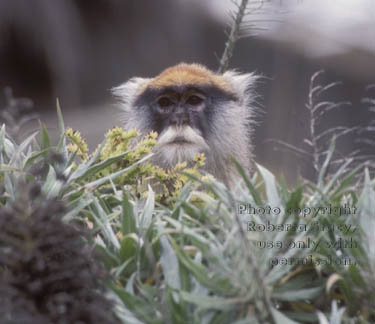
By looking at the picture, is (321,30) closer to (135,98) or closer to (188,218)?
(135,98)

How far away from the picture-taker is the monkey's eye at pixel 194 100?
4.24 metres

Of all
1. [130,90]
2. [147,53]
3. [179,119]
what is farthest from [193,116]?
[147,53]

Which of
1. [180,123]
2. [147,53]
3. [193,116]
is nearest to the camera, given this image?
[180,123]

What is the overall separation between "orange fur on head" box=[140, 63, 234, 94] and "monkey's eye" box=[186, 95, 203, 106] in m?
0.10

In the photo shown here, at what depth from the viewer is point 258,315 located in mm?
1557

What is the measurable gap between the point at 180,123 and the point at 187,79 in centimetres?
35

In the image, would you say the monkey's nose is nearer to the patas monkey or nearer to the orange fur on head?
the patas monkey

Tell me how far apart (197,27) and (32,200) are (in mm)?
8272

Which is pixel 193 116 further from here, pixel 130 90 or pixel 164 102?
pixel 130 90

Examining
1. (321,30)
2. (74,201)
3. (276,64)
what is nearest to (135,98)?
(74,201)

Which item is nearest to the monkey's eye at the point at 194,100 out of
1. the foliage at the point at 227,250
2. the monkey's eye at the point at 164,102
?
the monkey's eye at the point at 164,102

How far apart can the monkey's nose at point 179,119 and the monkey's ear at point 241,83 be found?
604mm

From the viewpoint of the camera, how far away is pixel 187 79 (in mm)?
4223

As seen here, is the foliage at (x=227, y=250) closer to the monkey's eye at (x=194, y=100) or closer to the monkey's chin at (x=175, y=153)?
the monkey's chin at (x=175, y=153)
